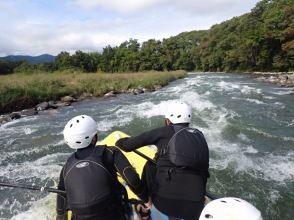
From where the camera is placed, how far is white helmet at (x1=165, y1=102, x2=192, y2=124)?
3.48 meters

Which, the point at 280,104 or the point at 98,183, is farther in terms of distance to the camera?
the point at 280,104

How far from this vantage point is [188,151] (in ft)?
10.4

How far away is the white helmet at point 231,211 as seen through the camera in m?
1.58

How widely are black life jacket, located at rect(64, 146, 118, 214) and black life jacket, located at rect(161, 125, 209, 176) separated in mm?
698

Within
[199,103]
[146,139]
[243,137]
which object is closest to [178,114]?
[146,139]

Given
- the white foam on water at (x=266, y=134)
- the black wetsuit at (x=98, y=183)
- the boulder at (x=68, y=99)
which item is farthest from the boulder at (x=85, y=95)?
the black wetsuit at (x=98, y=183)

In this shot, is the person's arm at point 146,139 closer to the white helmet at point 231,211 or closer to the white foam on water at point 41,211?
the white helmet at point 231,211

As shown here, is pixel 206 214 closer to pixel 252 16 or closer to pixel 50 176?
pixel 50 176

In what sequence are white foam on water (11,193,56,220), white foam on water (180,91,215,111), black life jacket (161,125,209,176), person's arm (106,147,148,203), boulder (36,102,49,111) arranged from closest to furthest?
1. person's arm (106,147,148,203)
2. black life jacket (161,125,209,176)
3. white foam on water (11,193,56,220)
4. white foam on water (180,91,215,111)
5. boulder (36,102,49,111)

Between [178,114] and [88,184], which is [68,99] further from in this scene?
[88,184]

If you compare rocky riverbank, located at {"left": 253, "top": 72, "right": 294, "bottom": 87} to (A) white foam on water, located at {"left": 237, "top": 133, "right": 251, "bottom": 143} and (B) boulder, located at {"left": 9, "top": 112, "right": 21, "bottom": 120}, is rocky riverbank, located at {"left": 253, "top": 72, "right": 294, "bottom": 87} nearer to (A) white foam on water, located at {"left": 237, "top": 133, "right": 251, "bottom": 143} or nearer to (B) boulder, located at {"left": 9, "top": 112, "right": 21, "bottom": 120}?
(A) white foam on water, located at {"left": 237, "top": 133, "right": 251, "bottom": 143}

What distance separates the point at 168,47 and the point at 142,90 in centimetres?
5579

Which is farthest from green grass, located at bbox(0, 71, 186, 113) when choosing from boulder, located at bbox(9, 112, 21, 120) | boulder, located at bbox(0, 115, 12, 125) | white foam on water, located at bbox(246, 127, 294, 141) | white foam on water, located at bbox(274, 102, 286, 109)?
white foam on water, located at bbox(246, 127, 294, 141)

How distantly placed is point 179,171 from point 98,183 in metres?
0.85
